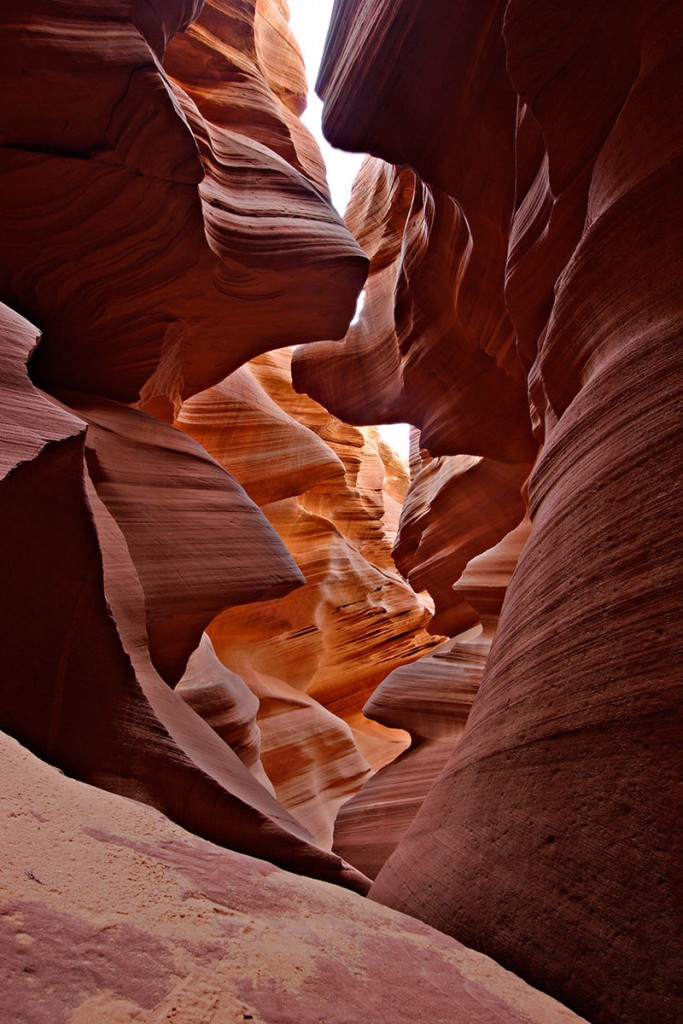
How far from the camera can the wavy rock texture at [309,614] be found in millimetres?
8336

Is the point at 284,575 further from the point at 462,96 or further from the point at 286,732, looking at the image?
the point at 286,732

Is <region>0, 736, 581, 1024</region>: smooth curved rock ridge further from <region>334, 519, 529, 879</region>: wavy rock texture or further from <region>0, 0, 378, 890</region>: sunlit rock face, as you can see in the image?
<region>334, 519, 529, 879</region>: wavy rock texture

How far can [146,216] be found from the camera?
12.4 ft

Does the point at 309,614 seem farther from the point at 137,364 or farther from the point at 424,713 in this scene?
the point at 137,364

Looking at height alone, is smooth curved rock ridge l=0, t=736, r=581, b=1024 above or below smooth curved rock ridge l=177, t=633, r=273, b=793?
above

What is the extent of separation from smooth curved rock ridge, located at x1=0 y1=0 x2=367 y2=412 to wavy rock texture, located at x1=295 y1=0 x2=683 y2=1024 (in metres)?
1.30

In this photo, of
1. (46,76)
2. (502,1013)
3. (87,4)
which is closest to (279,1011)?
(502,1013)

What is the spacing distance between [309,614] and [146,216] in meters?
6.87

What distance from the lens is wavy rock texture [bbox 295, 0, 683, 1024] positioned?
1.51 metres

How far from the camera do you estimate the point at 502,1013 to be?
1394 millimetres

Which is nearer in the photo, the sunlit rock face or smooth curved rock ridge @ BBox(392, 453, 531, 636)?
the sunlit rock face

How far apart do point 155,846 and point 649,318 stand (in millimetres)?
2025

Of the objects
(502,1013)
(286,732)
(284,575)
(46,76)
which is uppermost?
(46,76)

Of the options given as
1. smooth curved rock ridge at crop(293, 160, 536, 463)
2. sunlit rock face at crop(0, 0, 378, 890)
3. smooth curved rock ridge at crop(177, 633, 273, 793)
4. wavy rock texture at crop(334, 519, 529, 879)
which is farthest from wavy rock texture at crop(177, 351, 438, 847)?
sunlit rock face at crop(0, 0, 378, 890)
